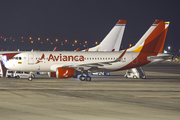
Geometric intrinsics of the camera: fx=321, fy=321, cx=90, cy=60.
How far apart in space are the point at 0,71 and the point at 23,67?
21.1ft

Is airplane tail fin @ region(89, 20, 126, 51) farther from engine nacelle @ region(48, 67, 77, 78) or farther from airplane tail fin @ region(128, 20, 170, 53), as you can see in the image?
engine nacelle @ region(48, 67, 77, 78)

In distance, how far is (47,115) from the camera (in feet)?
67.2

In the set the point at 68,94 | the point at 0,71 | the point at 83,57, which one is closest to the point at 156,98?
the point at 68,94

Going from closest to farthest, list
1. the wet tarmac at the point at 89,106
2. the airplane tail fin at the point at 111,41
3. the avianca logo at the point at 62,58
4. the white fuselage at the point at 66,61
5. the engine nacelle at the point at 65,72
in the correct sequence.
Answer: the wet tarmac at the point at 89,106 → the engine nacelle at the point at 65,72 → the white fuselage at the point at 66,61 → the avianca logo at the point at 62,58 → the airplane tail fin at the point at 111,41

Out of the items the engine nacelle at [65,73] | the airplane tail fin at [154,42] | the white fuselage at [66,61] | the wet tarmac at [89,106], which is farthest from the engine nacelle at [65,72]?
the wet tarmac at [89,106]

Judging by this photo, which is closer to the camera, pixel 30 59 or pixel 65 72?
pixel 65 72

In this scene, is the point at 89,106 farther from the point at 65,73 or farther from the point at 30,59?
the point at 30,59

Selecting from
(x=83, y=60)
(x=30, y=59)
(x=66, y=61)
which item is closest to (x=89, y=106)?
(x=66, y=61)

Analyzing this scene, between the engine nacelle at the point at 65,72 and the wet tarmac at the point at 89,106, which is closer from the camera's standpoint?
the wet tarmac at the point at 89,106

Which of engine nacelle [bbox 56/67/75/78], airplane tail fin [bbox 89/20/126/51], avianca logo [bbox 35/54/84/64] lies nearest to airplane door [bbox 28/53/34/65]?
avianca logo [bbox 35/54/84/64]

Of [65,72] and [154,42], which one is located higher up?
[154,42]

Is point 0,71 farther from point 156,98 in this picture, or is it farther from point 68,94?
point 156,98

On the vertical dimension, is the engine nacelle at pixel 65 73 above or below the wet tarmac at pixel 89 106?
above

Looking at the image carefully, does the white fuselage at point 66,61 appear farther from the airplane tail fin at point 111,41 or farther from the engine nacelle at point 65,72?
the airplane tail fin at point 111,41
